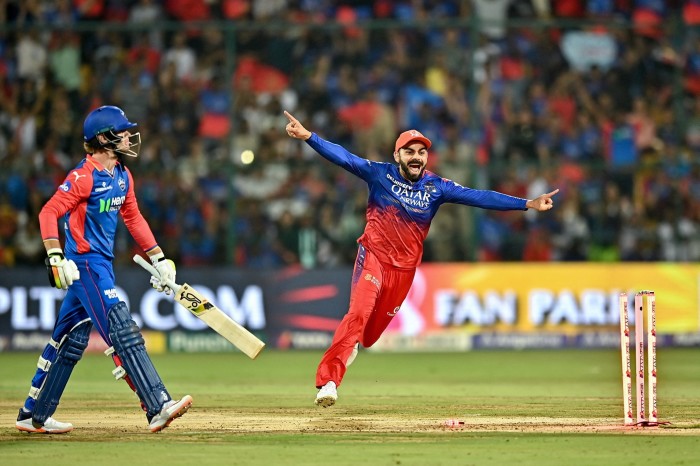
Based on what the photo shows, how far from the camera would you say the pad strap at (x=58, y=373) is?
376 inches

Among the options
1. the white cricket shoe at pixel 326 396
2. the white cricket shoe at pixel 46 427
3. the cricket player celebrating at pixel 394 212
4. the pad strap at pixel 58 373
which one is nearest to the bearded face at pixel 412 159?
the cricket player celebrating at pixel 394 212

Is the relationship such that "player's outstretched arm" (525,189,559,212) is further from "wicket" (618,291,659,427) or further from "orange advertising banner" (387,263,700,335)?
"orange advertising banner" (387,263,700,335)

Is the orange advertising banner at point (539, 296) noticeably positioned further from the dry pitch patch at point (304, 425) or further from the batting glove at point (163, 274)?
the batting glove at point (163, 274)

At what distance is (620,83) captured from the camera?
21172 mm

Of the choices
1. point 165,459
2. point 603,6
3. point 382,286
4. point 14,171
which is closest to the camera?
point 165,459

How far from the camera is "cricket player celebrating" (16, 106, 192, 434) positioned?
911 cm

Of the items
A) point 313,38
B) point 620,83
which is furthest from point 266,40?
point 620,83

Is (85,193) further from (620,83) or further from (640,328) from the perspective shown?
(620,83)

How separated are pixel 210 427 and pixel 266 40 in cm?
1148

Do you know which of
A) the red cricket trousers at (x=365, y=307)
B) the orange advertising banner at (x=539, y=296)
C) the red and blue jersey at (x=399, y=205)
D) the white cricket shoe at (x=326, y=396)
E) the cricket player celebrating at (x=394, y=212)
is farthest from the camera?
the orange advertising banner at (x=539, y=296)

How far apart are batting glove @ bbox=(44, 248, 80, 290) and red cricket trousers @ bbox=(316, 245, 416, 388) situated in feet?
7.54

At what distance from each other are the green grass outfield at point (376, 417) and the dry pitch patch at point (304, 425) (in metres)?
0.02

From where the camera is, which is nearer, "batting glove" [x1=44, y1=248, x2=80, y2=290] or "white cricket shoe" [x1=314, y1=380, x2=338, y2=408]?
"batting glove" [x1=44, y1=248, x2=80, y2=290]

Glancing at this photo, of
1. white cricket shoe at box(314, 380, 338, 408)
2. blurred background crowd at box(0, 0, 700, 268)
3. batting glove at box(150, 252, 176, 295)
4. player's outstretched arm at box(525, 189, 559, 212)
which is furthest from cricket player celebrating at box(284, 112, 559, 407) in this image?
blurred background crowd at box(0, 0, 700, 268)
